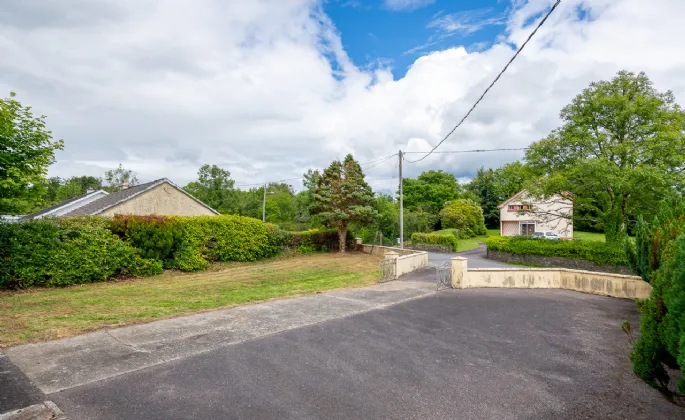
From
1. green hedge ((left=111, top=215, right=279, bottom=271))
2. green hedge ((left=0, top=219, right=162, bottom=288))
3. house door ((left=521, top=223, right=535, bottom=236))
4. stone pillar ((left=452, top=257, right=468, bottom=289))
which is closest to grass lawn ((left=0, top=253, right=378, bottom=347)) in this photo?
green hedge ((left=0, top=219, right=162, bottom=288))

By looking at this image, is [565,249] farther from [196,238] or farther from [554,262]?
[196,238]

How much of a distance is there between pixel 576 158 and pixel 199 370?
2075 cm

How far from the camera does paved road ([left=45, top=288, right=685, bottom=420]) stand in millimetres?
4074

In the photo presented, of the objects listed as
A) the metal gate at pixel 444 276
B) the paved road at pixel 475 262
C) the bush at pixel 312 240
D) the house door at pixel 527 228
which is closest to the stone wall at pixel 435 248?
the paved road at pixel 475 262

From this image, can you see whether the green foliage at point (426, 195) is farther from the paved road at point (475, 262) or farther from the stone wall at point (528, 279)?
the stone wall at point (528, 279)

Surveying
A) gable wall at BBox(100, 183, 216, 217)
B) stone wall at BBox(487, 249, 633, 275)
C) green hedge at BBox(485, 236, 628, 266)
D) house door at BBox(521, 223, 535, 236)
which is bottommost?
stone wall at BBox(487, 249, 633, 275)

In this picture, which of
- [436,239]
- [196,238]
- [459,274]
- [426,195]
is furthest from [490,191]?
[196,238]

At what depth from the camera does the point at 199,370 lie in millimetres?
5004

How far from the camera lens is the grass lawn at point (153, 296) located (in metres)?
→ 7.09

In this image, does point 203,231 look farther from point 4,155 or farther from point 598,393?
point 598,393

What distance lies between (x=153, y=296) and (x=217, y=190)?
91.9 ft

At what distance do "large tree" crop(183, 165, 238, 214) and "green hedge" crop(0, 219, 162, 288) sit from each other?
920 inches

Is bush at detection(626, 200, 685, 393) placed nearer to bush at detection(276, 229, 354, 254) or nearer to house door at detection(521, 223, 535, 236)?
bush at detection(276, 229, 354, 254)

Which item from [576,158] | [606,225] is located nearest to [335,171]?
[576,158]
